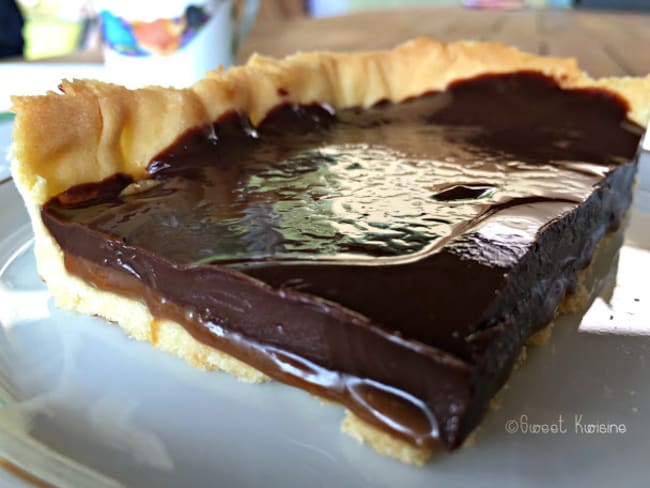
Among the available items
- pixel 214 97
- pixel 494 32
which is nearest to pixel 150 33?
pixel 214 97

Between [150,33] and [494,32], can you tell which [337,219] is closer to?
[150,33]

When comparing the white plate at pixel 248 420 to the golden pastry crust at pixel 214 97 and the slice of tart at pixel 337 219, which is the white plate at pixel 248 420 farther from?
the golden pastry crust at pixel 214 97

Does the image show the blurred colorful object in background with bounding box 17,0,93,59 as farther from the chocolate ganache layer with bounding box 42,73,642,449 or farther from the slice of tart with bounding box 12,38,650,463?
the chocolate ganache layer with bounding box 42,73,642,449

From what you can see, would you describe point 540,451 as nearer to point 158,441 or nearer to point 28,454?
point 158,441

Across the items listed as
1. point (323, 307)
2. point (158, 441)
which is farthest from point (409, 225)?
point (158, 441)

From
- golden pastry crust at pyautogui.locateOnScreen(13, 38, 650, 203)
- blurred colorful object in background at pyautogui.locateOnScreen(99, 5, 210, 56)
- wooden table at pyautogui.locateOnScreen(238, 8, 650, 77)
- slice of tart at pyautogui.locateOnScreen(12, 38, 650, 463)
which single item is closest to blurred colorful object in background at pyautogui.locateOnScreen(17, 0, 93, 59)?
wooden table at pyautogui.locateOnScreen(238, 8, 650, 77)

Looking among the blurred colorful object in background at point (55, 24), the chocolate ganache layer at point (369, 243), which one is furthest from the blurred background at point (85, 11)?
the chocolate ganache layer at point (369, 243)
